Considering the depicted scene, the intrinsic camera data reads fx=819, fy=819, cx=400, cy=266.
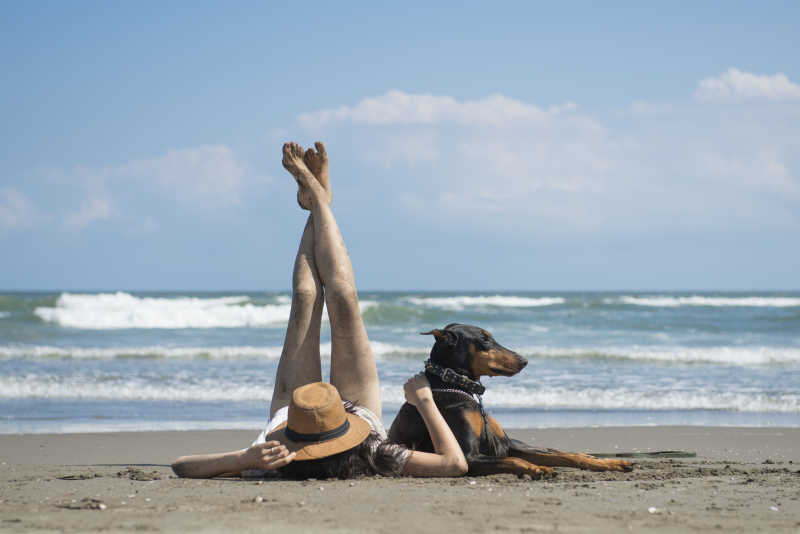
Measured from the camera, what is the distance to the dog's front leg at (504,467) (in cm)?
488

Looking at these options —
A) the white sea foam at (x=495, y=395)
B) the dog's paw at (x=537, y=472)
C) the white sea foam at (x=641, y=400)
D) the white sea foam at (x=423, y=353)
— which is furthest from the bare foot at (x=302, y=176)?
the white sea foam at (x=423, y=353)

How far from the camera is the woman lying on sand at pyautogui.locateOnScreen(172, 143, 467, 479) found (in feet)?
15.1

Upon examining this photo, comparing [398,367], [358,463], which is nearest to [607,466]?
[358,463]

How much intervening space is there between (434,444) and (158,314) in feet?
77.0

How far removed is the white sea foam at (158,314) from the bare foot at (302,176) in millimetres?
19749

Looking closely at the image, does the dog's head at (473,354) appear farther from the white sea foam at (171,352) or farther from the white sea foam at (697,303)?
the white sea foam at (697,303)

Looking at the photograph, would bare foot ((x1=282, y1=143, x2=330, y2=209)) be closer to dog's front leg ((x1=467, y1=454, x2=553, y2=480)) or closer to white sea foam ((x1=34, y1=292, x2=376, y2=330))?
dog's front leg ((x1=467, y1=454, x2=553, y2=480))

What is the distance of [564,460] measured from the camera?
17.1 ft

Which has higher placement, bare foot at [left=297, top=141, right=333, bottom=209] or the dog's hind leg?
bare foot at [left=297, top=141, right=333, bottom=209]

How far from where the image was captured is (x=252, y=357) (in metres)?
15.5

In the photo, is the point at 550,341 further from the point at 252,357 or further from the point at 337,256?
the point at 337,256


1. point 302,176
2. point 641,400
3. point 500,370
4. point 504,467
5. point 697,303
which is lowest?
point 641,400

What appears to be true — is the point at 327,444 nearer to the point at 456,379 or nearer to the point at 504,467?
the point at 456,379

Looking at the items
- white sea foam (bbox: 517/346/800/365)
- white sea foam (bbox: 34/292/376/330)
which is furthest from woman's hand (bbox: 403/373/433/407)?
white sea foam (bbox: 34/292/376/330)
